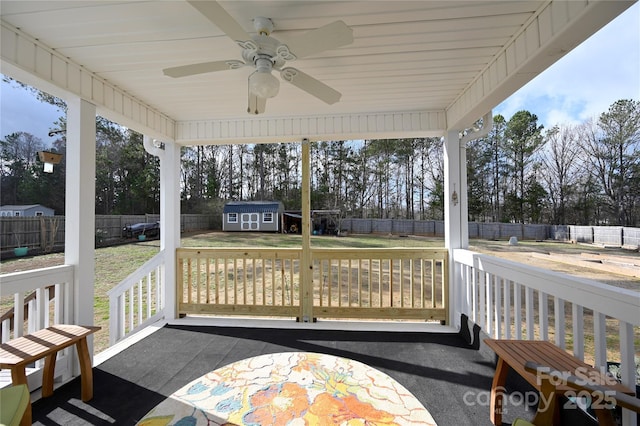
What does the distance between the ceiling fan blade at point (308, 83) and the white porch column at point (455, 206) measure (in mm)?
1934

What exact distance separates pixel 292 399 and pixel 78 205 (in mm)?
2313

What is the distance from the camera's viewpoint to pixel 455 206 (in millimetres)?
3209

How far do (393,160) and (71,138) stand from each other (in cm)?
343

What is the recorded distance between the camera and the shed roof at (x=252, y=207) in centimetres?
401

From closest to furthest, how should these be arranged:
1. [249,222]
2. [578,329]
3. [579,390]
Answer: [579,390] → [578,329] → [249,222]

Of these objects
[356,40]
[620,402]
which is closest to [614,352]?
[620,402]

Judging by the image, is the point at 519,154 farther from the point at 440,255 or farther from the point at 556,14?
the point at 440,255

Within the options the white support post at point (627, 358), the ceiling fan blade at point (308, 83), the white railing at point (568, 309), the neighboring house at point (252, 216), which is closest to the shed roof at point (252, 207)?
the neighboring house at point (252, 216)

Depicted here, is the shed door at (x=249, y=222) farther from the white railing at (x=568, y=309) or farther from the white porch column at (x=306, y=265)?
the white railing at (x=568, y=309)

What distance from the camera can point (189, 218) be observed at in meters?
3.89

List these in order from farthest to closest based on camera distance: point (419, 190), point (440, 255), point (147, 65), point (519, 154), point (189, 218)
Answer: point (189, 218) → point (419, 190) → point (440, 255) → point (147, 65) → point (519, 154)

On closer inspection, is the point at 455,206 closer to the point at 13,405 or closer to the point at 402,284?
the point at 402,284

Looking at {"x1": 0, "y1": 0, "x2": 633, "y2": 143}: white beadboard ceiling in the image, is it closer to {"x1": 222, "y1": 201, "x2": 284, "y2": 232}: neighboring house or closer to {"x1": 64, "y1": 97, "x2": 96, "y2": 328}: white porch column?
{"x1": 64, "y1": 97, "x2": 96, "y2": 328}: white porch column

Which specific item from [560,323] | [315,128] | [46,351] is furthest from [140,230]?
[560,323]
